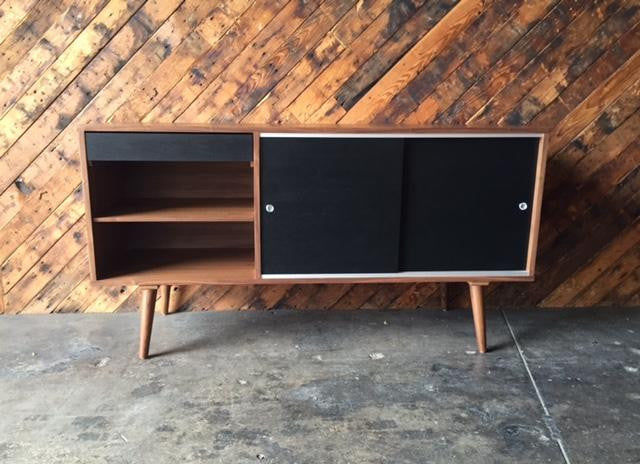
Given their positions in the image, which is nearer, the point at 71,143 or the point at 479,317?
the point at 479,317

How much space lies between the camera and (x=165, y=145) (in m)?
1.70

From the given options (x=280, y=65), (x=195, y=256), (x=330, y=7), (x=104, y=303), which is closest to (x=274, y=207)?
(x=195, y=256)

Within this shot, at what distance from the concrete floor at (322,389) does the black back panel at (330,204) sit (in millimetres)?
362

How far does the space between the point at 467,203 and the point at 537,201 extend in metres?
0.23

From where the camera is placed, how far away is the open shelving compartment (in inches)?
71.2

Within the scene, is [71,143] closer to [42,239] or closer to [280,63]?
[42,239]

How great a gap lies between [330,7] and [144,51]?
2.37ft

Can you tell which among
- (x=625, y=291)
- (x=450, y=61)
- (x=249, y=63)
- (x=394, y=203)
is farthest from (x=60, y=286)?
(x=625, y=291)

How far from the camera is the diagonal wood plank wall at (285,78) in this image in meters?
2.02

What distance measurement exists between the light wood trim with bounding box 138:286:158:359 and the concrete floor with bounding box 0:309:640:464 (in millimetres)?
59

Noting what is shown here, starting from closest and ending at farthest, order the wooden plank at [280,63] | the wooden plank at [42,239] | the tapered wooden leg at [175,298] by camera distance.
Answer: the wooden plank at [280,63] → the wooden plank at [42,239] → the tapered wooden leg at [175,298]

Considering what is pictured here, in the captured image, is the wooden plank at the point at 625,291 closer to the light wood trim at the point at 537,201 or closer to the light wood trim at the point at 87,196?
the light wood trim at the point at 537,201

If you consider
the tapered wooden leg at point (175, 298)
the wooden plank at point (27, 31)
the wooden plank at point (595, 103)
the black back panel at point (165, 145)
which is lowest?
the tapered wooden leg at point (175, 298)

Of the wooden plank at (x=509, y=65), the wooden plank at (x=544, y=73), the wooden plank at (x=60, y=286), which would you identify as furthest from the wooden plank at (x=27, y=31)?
the wooden plank at (x=544, y=73)
